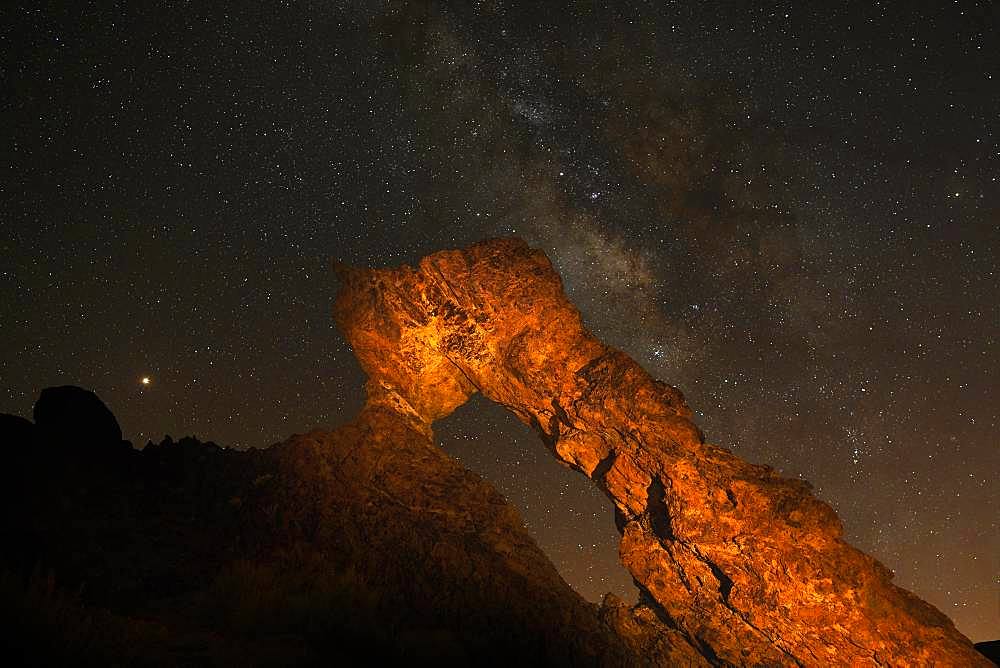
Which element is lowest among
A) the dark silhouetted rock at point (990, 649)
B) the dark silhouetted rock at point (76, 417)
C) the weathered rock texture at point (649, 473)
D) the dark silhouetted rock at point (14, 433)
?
the dark silhouetted rock at point (14, 433)

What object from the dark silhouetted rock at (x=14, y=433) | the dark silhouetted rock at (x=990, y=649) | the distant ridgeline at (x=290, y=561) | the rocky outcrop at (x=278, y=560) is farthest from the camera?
the dark silhouetted rock at (x=990, y=649)

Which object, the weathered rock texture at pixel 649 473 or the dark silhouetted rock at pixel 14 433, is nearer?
the dark silhouetted rock at pixel 14 433

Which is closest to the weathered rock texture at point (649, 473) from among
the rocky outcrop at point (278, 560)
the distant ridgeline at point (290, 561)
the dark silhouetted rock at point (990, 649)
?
the distant ridgeline at point (290, 561)

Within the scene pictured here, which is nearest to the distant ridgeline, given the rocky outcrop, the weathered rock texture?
the rocky outcrop

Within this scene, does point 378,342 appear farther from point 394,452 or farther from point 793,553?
point 793,553

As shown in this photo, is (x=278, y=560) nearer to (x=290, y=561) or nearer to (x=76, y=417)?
(x=290, y=561)

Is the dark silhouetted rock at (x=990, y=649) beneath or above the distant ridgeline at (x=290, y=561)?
above

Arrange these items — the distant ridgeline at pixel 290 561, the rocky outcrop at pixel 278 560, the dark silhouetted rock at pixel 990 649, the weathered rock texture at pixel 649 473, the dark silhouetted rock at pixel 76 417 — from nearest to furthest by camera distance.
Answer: the rocky outcrop at pixel 278 560 < the distant ridgeline at pixel 290 561 < the dark silhouetted rock at pixel 76 417 < the weathered rock texture at pixel 649 473 < the dark silhouetted rock at pixel 990 649

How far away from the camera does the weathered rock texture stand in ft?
48.5

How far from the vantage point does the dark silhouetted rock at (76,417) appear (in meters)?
12.7

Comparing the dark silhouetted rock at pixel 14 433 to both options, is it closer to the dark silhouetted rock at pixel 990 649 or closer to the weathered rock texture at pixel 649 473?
the weathered rock texture at pixel 649 473

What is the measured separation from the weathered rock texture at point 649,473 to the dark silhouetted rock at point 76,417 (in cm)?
726

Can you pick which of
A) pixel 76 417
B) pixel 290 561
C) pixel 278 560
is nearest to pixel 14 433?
pixel 76 417

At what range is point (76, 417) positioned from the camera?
13.1m
